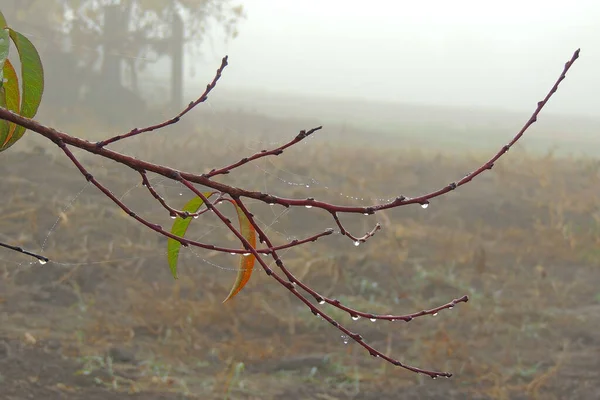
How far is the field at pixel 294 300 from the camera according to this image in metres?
1.25

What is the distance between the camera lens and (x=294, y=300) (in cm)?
167

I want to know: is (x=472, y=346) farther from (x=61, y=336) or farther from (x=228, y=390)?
(x=61, y=336)

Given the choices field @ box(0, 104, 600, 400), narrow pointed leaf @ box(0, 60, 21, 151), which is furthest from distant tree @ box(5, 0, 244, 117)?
narrow pointed leaf @ box(0, 60, 21, 151)

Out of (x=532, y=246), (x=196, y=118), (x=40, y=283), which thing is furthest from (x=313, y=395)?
(x=196, y=118)

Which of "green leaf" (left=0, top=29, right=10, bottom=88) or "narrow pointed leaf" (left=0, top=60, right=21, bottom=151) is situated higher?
"green leaf" (left=0, top=29, right=10, bottom=88)

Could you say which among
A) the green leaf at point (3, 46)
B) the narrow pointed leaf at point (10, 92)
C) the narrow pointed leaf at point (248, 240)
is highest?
the green leaf at point (3, 46)

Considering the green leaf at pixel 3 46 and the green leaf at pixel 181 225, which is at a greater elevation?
the green leaf at pixel 3 46

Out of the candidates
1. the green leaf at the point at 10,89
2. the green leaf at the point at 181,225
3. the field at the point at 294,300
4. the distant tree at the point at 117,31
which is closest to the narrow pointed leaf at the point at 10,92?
the green leaf at the point at 10,89

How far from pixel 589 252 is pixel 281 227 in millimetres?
887

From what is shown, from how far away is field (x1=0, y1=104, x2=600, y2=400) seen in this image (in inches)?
49.2

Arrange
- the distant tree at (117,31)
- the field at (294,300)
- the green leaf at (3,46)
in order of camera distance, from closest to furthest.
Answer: the green leaf at (3,46) < the field at (294,300) < the distant tree at (117,31)

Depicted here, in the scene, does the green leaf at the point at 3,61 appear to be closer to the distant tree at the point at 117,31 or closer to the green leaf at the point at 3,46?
the green leaf at the point at 3,46

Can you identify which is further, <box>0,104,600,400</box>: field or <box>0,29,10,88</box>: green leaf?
<box>0,104,600,400</box>: field

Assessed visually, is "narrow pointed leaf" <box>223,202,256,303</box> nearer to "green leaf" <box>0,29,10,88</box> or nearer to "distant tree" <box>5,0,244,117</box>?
"green leaf" <box>0,29,10,88</box>
